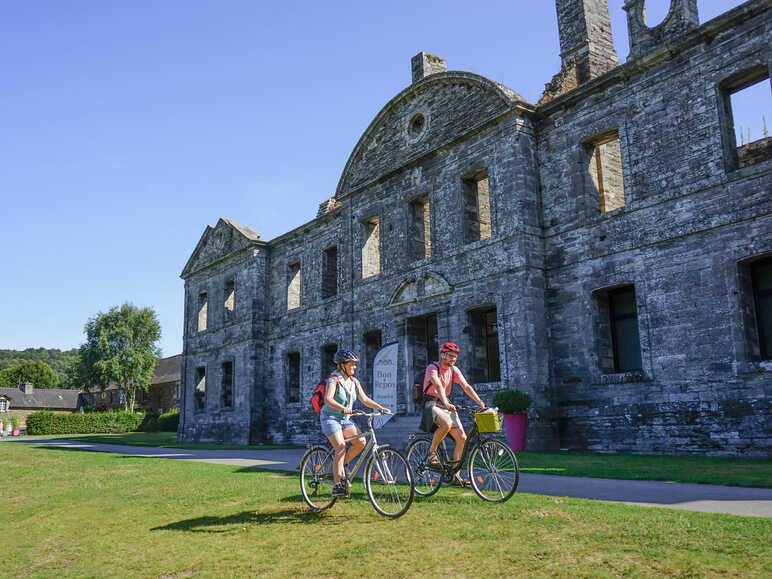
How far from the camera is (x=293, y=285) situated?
2764cm

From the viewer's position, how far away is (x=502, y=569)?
4.57m

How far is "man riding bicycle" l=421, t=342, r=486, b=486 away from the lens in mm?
7434

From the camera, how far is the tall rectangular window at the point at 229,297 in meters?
30.3

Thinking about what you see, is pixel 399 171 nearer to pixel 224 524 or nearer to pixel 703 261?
pixel 703 261

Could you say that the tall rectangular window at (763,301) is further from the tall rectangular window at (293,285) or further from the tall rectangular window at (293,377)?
the tall rectangular window at (293,285)

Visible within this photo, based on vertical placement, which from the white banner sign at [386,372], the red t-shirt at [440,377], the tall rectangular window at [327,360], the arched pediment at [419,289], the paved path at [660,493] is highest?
the arched pediment at [419,289]

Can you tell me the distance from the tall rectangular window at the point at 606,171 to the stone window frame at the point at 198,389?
2158 centimetres

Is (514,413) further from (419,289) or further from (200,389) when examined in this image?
(200,389)

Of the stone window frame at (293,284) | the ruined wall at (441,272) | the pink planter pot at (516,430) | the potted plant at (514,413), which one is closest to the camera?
the potted plant at (514,413)

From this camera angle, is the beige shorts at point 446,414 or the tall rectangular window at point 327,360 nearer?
the beige shorts at point 446,414

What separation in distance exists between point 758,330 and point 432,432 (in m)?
8.65

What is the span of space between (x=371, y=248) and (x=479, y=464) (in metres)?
16.1

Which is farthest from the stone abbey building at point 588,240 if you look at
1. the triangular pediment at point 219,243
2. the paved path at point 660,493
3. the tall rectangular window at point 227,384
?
the triangular pediment at point 219,243

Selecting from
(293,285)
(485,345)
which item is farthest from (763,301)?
(293,285)
